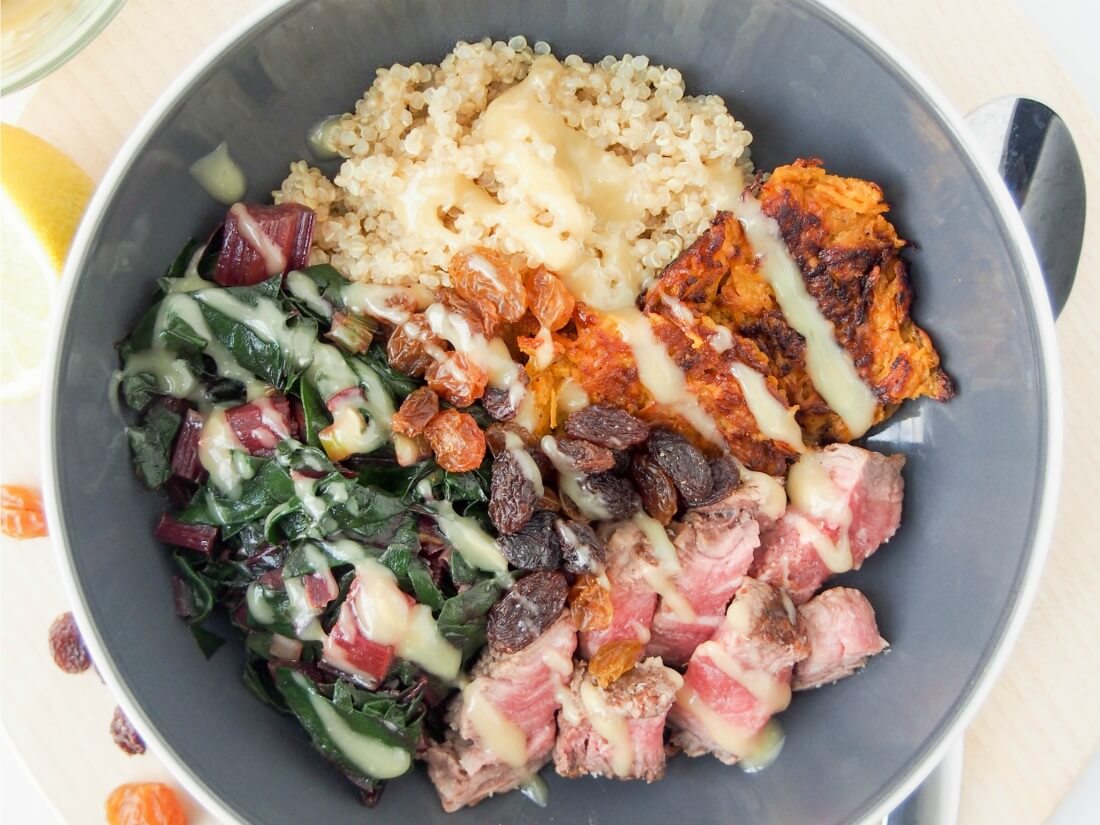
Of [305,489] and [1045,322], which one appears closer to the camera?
[1045,322]

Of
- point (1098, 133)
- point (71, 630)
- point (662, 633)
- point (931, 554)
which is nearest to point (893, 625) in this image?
point (931, 554)

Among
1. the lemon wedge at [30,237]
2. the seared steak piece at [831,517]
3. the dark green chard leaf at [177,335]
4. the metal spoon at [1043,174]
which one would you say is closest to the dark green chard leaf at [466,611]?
the seared steak piece at [831,517]

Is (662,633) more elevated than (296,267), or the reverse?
(296,267)

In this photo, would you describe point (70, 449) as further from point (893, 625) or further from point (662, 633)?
point (893, 625)

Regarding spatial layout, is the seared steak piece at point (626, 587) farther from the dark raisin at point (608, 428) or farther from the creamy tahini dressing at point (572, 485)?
the dark raisin at point (608, 428)

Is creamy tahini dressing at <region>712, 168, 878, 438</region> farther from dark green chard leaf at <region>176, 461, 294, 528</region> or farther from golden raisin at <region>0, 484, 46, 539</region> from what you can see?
golden raisin at <region>0, 484, 46, 539</region>

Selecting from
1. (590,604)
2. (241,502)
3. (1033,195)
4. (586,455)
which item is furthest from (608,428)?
(1033,195)

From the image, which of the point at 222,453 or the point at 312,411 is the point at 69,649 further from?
the point at 312,411

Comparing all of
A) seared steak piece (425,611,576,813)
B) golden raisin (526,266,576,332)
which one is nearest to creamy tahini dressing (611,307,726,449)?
golden raisin (526,266,576,332)
